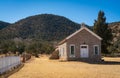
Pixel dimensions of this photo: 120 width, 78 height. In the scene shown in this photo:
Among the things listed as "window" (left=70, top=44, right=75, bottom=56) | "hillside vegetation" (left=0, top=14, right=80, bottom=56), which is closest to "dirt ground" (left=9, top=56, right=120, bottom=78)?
"window" (left=70, top=44, right=75, bottom=56)

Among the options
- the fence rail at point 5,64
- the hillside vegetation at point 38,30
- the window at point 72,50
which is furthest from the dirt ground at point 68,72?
the hillside vegetation at point 38,30

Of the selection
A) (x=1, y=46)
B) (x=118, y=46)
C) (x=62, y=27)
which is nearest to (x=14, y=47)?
(x=1, y=46)

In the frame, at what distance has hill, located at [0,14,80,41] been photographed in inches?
4750

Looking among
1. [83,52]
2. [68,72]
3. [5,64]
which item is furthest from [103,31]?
[5,64]

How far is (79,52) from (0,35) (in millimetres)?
79820

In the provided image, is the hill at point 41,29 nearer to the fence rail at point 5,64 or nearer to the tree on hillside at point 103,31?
the tree on hillside at point 103,31

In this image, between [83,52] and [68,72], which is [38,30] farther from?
[68,72]

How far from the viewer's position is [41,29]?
414 feet

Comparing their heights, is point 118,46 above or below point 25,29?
below

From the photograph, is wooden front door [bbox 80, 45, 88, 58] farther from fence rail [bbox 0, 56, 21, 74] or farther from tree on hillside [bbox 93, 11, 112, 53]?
tree on hillside [bbox 93, 11, 112, 53]

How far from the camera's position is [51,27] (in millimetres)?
127500

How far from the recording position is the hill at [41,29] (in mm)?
120656

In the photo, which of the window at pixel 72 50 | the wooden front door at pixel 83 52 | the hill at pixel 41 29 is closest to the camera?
the wooden front door at pixel 83 52

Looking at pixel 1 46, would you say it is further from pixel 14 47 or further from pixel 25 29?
pixel 25 29
